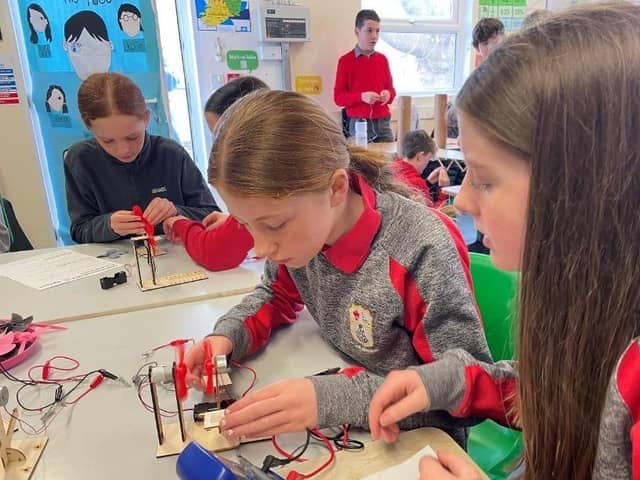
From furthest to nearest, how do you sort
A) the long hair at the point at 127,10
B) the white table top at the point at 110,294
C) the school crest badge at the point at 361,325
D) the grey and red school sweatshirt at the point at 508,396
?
the long hair at the point at 127,10 < the white table top at the point at 110,294 < the school crest badge at the point at 361,325 < the grey and red school sweatshirt at the point at 508,396

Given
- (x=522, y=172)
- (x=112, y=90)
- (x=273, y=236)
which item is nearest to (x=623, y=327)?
(x=522, y=172)

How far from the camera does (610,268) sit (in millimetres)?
547

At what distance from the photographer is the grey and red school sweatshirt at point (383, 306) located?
2.51 feet

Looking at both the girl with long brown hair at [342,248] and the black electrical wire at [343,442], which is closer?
the black electrical wire at [343,442]

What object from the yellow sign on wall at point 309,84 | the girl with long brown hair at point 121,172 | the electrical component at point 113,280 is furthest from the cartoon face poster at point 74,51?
the electrical component at point 113,280

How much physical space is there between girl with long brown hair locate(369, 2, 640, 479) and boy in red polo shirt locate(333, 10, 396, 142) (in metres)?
3.17

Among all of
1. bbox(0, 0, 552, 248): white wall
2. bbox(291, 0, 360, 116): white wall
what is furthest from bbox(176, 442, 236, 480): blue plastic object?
bbox(291, 0, 360, 116): white wall

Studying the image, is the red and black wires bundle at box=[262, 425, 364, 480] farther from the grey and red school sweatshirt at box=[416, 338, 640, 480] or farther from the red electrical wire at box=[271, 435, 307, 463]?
the grey and red school sweatshirt at box=[416, 338, 640, 480]

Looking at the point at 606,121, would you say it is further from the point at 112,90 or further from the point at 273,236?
the point at 112,90

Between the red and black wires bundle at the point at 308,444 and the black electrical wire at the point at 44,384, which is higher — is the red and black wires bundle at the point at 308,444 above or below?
above

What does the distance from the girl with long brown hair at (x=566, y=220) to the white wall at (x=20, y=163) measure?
3033 millimetres

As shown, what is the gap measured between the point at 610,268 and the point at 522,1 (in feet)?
15.7

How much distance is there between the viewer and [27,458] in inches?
27.5

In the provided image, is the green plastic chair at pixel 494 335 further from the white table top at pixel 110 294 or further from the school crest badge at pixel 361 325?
the white table top at pixel 110 294
